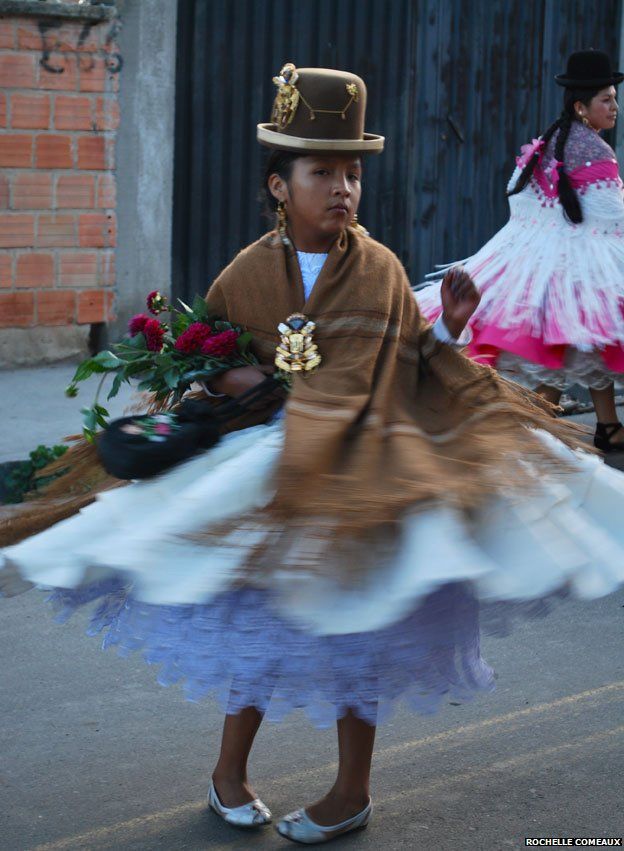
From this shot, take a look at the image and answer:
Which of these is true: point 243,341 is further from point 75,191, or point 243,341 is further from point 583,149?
point 75,191

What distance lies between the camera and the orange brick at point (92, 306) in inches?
363

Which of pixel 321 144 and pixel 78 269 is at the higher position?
pixel 321 144

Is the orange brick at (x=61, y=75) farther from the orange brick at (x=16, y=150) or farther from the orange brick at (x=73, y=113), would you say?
the orange brick at (x=16, y=150)

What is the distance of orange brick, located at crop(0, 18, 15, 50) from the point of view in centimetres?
860

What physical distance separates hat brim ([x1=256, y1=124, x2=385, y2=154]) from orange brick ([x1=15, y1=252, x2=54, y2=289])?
18.8ft

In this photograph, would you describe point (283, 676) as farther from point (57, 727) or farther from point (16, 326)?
point (16, 326)

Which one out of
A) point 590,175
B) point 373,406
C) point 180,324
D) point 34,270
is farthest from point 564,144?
point 373,406

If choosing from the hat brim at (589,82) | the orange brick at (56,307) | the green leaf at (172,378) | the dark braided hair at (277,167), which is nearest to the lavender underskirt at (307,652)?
the green leaf at (172,378)

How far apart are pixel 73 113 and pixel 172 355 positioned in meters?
5.97

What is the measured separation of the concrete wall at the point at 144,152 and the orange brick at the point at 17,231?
68 centimetres

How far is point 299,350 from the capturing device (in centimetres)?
330

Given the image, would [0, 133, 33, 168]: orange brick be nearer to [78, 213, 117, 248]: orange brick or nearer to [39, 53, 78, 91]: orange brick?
[39, 53, 78, 91]: orange brick

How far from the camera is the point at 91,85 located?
905 centimetres

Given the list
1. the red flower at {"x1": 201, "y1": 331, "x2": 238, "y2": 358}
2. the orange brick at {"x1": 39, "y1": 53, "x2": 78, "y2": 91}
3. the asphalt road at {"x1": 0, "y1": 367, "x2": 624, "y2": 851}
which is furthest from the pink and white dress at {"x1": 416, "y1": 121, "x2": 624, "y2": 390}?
the red flower at {"x1": 201, "y1": 331, "x2": 238, "y2": 358}
